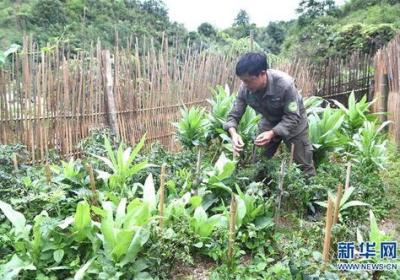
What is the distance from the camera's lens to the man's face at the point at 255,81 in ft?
11.1

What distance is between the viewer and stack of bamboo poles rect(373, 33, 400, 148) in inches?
233

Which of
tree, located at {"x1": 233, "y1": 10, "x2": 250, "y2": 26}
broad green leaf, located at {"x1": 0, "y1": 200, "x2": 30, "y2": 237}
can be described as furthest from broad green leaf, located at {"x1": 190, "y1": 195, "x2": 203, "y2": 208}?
tree, located at {"x1": 233, "y1": 10, "x2": 250, "y2": 26}

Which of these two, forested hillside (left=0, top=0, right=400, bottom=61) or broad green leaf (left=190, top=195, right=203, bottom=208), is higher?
forested hillside (left=0, top=0, right=400, bottom=61)

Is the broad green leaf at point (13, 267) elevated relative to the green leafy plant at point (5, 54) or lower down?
lower down

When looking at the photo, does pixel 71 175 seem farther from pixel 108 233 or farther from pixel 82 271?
pixel 82 271

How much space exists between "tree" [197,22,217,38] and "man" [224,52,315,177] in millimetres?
20058

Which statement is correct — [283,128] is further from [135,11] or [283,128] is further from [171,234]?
[135,11]

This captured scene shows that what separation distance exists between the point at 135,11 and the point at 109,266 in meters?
22.2

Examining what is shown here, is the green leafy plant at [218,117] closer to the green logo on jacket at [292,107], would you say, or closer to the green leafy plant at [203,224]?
the green logo on jacket at [292,107]

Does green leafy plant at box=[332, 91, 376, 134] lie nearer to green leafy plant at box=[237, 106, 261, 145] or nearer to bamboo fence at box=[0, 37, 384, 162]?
green leafy plant at box=[237, 106, 261, 145]

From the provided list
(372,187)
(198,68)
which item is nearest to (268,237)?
(372,187)

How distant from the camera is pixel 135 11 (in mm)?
23125

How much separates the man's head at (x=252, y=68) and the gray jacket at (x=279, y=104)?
0.76 ft

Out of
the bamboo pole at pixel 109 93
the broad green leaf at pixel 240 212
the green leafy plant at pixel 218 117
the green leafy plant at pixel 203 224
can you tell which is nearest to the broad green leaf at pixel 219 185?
the broad green leaf at pixel 240 212
